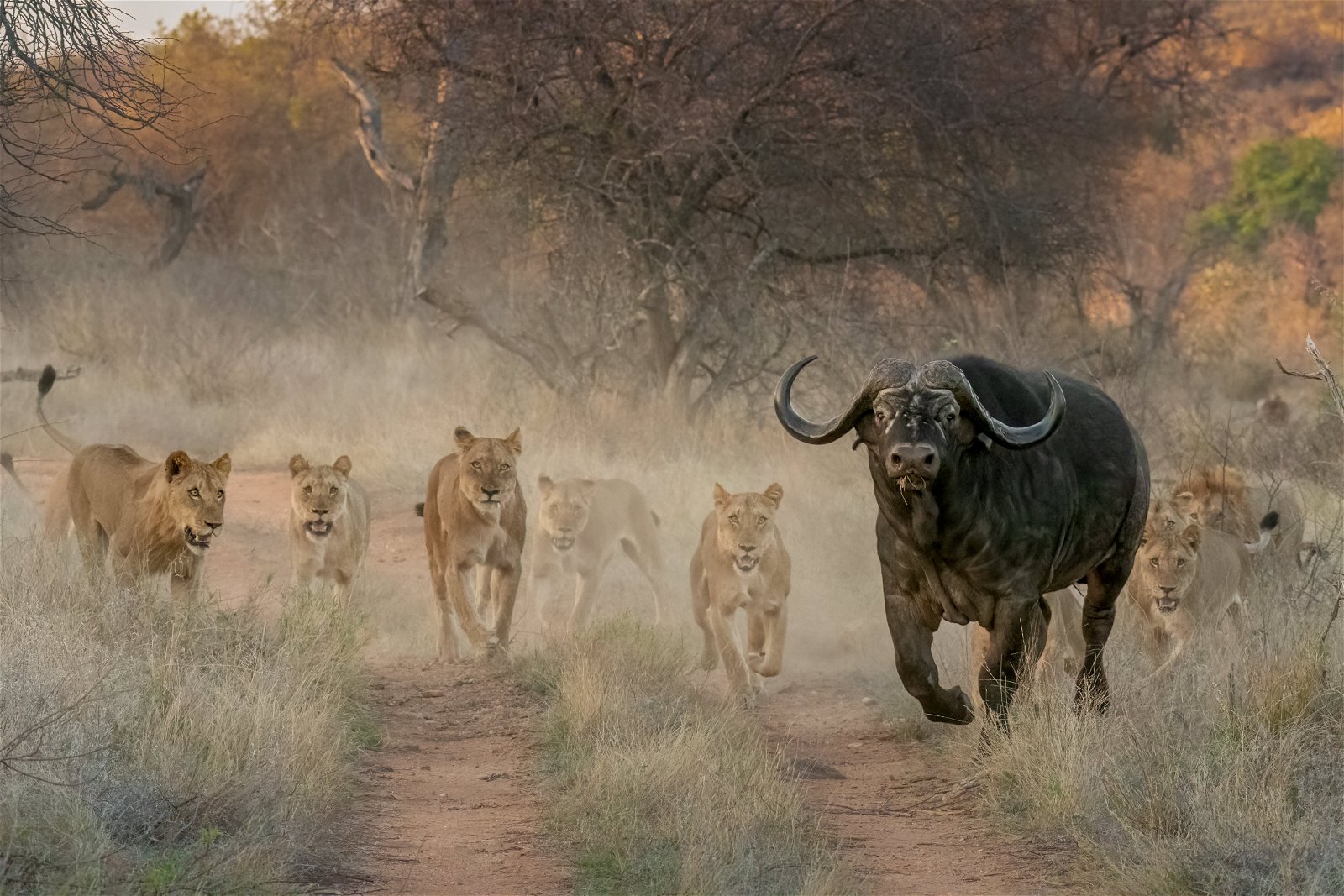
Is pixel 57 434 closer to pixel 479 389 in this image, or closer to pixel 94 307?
pixel 479 389

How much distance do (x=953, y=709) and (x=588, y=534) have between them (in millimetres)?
4108

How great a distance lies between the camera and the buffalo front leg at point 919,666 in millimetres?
6516

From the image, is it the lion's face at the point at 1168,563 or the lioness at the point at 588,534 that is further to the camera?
the lioness at the point at 588,534

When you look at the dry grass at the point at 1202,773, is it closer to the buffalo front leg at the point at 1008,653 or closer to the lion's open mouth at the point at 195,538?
the buffalo front leg at the point at 1008,653

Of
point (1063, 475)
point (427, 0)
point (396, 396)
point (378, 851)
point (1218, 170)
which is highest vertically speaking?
point (1218, 170)

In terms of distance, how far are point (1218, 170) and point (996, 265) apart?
25.0 m

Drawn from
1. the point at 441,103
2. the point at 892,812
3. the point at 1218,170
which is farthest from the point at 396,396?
the point at 1218,170

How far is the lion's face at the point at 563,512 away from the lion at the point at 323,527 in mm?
1136

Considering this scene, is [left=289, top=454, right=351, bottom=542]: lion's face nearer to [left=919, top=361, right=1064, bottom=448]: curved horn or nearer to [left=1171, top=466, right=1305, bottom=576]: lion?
[left=919, top=361, right=1064, bottom=448]: curved horn

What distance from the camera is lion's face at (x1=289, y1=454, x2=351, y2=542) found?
916 cm

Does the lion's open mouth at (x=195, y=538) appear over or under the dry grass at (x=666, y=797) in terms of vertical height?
over

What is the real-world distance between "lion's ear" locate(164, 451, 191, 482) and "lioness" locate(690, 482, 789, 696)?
245 cm

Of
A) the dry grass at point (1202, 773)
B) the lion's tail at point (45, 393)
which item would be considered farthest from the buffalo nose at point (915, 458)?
the lion's tail at point (45, 393)

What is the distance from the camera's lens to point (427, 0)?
15.8 m
